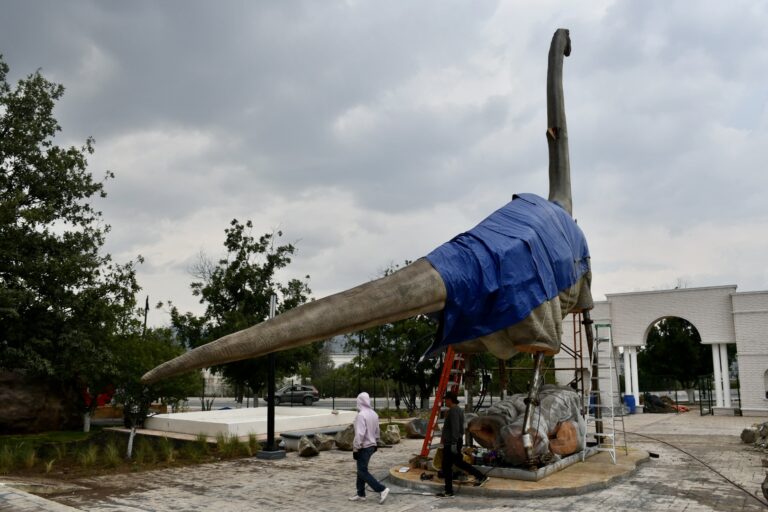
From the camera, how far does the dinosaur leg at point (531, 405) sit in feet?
28.6

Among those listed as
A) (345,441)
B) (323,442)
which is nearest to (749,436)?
(345,441)

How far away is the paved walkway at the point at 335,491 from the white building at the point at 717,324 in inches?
450

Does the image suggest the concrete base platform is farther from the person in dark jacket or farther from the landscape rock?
the landscape rock

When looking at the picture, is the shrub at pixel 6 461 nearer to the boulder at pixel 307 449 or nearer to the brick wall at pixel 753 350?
the boulder at pixel 307 449

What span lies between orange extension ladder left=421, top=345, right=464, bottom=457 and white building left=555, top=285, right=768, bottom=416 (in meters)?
16.3

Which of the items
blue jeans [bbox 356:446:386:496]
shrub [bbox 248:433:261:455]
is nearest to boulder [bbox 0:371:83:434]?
shrub [bbox 248:433:261:455]

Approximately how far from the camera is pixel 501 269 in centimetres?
756

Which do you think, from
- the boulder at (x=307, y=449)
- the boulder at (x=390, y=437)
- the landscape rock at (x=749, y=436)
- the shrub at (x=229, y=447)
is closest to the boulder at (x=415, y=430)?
the boulder at (x=390, y=437)

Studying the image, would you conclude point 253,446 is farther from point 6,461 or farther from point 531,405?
point 531,405

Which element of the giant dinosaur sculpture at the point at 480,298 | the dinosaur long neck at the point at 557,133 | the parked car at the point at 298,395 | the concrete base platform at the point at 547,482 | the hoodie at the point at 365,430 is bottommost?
the parked car at the point at 298,395

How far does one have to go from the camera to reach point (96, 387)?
707 inches

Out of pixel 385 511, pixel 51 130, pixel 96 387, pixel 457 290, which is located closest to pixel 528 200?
pixel 457 290

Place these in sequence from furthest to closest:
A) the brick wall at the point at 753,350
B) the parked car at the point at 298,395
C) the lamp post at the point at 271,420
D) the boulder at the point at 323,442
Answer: the parked car at the point at 298,395
the brick wall at the point at 753,350
the boulder at the point at 323,442
the lamp post at the point at 271,420

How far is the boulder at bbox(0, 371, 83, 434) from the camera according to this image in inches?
680
